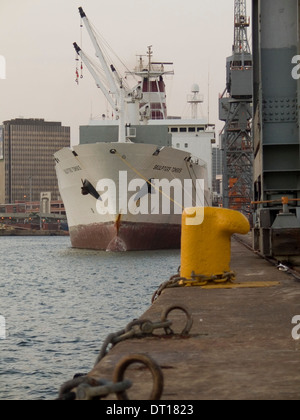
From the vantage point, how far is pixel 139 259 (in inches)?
1428

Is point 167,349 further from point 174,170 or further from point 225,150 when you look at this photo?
point 225,150

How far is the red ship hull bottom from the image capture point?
41281 mm

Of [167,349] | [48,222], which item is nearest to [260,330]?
[167,349]

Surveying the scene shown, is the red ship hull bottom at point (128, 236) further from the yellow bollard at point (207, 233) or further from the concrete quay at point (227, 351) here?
the concrete quay at point (227, 351)

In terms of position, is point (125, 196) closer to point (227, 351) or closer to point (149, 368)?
point (227, 351)

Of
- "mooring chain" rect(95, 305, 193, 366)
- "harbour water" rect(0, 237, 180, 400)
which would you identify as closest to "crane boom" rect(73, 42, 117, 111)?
"harbour water" rect(0, 237, 180, 400)

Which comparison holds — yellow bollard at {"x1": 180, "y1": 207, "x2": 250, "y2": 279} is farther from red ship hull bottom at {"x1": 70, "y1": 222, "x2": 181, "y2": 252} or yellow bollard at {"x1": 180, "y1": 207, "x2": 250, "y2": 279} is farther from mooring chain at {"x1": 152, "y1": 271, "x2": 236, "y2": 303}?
red ship hull bottom at {"x1": 70, "y1": 222, "x2": 181, "y2": 252}

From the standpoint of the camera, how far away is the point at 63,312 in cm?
1822

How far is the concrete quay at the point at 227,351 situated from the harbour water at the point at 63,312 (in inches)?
88.6

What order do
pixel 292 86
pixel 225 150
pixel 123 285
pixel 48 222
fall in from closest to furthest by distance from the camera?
1. pixel 292 86
2. pixel 123 285
3. pixel 225 150
4. pixel 48 222

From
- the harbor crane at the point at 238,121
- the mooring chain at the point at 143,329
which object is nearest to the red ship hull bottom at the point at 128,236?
the harbor crane at the point at 238,121

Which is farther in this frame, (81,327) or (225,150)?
(225,150)

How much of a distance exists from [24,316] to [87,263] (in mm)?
18578

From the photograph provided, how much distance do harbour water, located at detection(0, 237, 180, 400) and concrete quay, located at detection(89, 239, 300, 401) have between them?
2251mm
